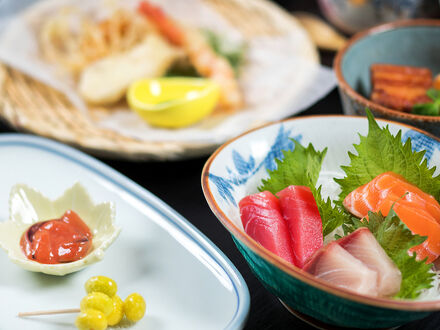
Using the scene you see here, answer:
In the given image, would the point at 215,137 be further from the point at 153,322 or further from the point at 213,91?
the point at 153,322

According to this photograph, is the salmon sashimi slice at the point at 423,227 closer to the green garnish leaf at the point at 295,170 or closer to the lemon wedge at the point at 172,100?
the green garnish leaf at the point at 295,170

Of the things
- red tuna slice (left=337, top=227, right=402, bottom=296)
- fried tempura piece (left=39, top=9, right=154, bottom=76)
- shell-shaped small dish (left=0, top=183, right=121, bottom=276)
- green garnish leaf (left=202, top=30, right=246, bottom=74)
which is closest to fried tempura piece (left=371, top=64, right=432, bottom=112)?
red tuna slice (left=337, top=227, right=402, bottom=296)

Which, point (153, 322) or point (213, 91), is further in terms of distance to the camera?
point (213, 91)

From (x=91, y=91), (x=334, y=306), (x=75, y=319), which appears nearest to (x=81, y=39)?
(x=91, y=91)

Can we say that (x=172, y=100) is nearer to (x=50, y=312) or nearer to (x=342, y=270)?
(x=50, y=312)

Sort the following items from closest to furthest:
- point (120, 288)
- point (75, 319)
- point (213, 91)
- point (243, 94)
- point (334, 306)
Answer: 1. point (334, 306)
2. point (75, 319)
3. point (120, 288)
4. point (213, 91)
5. point (243, 94)

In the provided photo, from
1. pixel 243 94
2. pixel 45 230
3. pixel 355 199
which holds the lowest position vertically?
pixel 243 94

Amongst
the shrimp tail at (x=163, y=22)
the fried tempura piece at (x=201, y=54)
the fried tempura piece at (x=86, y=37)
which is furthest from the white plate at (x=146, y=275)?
the shrimp tail at (x=163, y=22)
